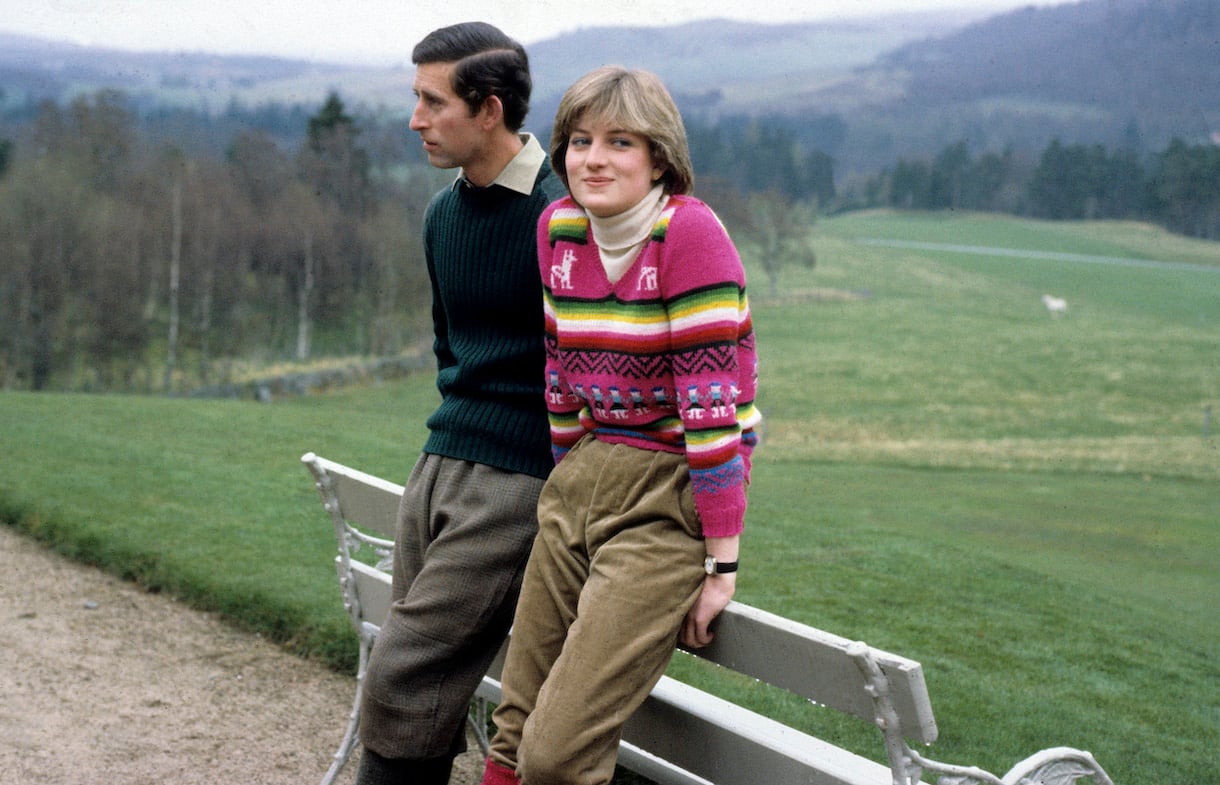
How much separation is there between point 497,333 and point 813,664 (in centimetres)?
116

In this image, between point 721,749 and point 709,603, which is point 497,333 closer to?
point 709,603

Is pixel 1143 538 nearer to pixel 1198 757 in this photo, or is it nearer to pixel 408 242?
pixel 1198 757

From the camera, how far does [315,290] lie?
52.3m

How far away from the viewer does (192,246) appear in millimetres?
51062

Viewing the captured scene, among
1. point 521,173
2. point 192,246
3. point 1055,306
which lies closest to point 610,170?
point 521,173

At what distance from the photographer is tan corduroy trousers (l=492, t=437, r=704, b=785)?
2527mm

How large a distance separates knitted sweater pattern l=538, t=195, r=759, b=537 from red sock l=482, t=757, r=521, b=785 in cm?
68

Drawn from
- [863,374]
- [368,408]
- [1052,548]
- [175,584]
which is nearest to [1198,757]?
[175,584]

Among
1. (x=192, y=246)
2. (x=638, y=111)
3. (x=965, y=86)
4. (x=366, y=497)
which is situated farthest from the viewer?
(x=965, y=86)

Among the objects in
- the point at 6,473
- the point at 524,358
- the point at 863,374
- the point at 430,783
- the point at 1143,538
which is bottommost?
the point at 863,374

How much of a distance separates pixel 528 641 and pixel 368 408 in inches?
1223

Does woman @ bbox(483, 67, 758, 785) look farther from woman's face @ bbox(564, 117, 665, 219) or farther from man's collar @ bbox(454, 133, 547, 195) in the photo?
man's collar @ bbox(454, 133, 547, 195)

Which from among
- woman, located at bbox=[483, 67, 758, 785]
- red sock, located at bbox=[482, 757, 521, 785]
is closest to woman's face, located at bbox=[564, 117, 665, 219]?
woman, located at bbox=[483, 67, 758, 785]

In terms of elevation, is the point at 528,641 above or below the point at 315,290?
above
